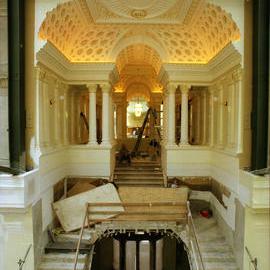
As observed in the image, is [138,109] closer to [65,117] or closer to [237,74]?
[65,117]

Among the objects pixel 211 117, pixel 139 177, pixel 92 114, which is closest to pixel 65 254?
pixel 139 177

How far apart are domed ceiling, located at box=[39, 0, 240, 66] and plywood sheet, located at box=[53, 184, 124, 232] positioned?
16.7 ft

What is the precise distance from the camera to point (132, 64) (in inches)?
738

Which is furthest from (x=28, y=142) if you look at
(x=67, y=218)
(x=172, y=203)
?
(x=172, y=203)

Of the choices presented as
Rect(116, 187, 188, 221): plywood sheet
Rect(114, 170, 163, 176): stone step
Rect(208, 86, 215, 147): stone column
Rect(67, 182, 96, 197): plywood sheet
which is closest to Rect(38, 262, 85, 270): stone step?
Rect(116, 187, 188, 221): plywood sheet

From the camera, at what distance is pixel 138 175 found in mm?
13453

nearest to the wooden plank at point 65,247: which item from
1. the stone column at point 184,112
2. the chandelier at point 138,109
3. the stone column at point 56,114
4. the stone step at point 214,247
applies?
the stone step at point 214,247

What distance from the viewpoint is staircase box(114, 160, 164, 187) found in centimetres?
1291

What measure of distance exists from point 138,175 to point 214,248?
203 inches

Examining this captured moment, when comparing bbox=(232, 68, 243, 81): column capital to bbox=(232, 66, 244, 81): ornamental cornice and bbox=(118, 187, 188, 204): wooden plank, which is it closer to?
bbox=(232, 66, 244, 81): ornamental cornice

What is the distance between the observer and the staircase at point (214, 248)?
8.41 m

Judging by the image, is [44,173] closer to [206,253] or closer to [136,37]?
[206,253]

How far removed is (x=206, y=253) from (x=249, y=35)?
20.4 feet

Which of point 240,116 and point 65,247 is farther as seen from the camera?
point 65,247
